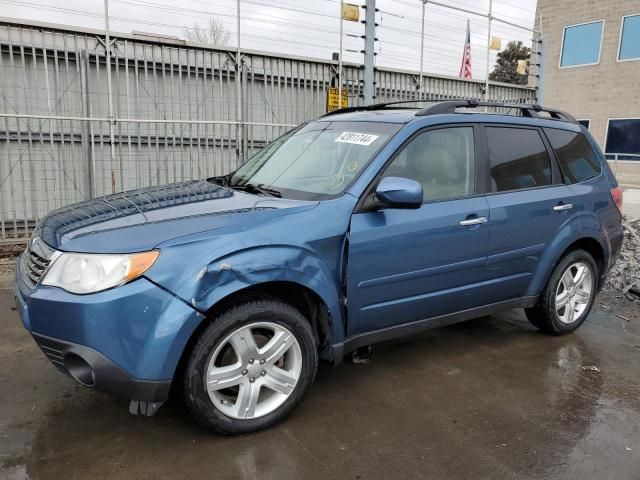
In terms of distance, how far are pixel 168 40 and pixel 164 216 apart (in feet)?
19.0

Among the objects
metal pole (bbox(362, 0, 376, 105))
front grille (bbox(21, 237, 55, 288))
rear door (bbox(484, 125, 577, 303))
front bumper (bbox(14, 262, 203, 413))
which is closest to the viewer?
front bumper (bbox(14, 262, 203, 413))

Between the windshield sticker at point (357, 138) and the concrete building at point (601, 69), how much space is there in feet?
55.1

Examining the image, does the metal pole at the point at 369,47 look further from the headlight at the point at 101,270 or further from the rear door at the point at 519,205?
the headlight at the point at 101,270

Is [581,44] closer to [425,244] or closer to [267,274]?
[425,244]

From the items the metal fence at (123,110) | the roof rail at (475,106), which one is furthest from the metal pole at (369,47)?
the roof rail at (475,106)

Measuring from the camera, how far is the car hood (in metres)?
2.53

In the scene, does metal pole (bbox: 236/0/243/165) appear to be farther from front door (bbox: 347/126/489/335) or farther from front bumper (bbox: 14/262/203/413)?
front bumper (bbox: 14/262/203/413)

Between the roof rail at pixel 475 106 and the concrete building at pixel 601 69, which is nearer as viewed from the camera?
the roof rail at pixel 475 106

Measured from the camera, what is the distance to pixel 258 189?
3387 millimetres

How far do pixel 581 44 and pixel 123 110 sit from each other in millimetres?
18672

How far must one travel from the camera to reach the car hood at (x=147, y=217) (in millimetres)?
2525

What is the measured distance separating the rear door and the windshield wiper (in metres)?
1.50

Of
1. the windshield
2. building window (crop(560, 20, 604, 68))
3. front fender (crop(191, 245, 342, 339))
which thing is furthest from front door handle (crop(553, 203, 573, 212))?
building window (crop(560, 20, 604, 68))

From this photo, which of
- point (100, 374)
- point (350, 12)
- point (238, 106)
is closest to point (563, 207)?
point (100, 374)
